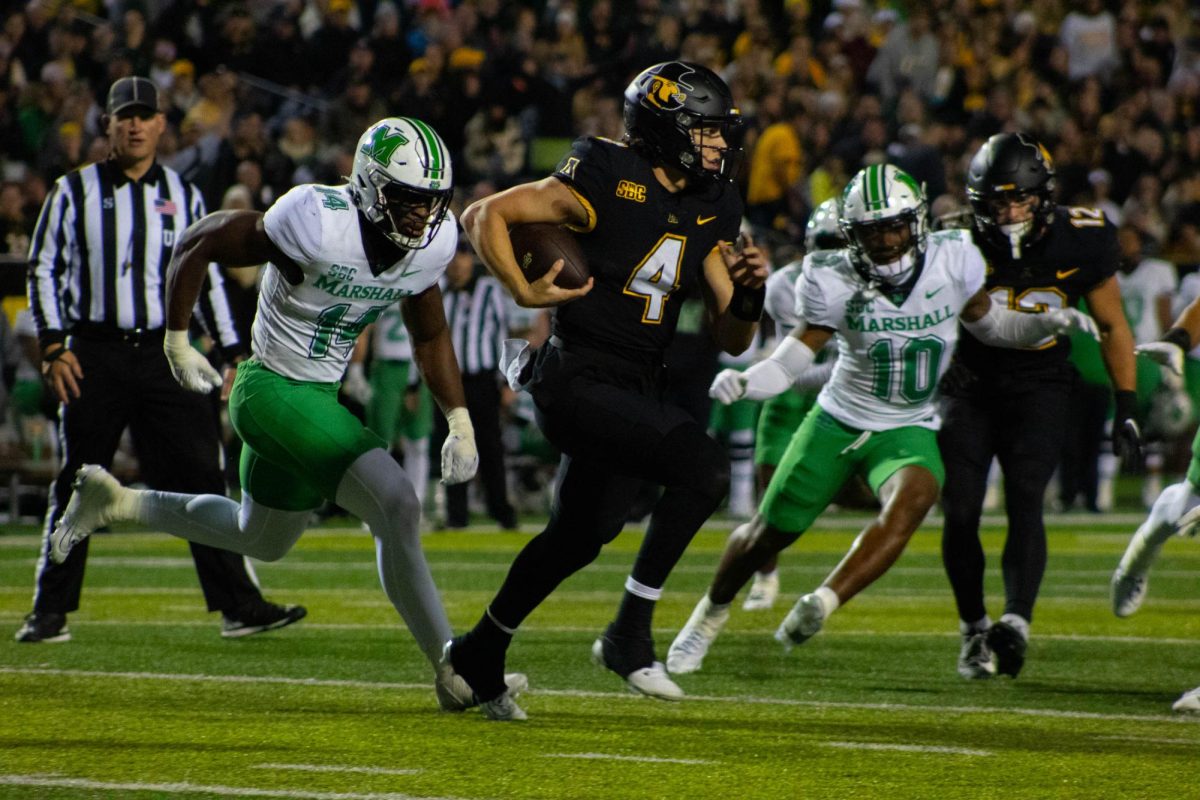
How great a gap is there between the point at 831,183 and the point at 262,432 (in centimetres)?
850

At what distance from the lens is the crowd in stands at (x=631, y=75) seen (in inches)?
502

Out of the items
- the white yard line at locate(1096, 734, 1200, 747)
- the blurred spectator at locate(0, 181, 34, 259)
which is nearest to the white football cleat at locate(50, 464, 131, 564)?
the white yard line at locate(1096, 734, 1200, 747)

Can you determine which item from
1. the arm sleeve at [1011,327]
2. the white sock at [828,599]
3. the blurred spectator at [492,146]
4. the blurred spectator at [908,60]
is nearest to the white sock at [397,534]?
the white sock at [828,599]

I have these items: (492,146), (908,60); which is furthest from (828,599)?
(908,60)

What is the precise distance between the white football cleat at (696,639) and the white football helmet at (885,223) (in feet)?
3.57

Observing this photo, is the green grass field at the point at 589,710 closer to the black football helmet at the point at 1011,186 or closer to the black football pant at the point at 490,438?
the black football helmet at the point at 1011,186

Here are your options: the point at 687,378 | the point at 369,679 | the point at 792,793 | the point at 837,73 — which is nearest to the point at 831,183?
the point at 837,73

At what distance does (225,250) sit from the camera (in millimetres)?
4672

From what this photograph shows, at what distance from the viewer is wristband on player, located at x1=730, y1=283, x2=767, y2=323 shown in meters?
4.53

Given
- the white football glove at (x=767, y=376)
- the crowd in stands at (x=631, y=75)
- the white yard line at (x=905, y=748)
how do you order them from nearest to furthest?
→ 1. the white yard line at (x=905, y=748)
2. the white football glove at (x=767, y=376)
3. the crowd in stands at (x=631, y=75)

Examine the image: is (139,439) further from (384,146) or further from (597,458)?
(597,458)

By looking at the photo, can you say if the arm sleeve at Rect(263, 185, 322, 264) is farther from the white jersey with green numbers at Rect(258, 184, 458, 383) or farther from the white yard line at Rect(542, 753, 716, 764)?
the white yard line at Rect(542, 753, 716, 764)

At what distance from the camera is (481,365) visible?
1022 centimetres

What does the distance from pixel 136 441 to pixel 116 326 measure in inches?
16.5
